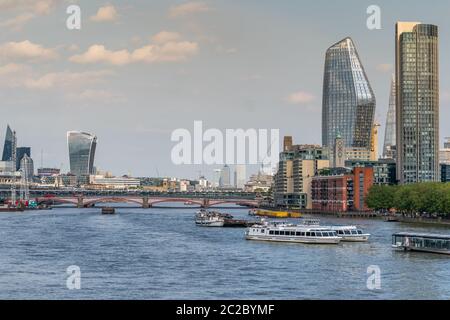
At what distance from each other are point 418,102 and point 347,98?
5142cm

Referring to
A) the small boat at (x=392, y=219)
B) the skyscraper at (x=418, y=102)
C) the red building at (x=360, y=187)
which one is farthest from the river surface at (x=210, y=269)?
the skyscraper at (x=418, y=102)

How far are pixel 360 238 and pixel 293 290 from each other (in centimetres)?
2397

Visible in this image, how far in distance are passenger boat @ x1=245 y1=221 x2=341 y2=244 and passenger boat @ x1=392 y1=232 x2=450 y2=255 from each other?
6765 mm

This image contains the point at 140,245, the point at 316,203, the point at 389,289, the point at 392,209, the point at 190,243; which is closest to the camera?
the point at 389,289

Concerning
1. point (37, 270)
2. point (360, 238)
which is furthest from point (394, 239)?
point (37, 270)

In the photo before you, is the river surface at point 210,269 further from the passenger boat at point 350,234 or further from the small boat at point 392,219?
the small boat at point 392,219

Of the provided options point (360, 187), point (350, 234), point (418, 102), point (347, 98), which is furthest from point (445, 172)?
point (350, 234)

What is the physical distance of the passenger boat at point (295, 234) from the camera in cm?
4503

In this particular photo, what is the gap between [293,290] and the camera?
23266mm

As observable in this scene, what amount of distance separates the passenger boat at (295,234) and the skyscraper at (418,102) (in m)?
76.3

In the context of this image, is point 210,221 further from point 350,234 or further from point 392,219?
point 350,234

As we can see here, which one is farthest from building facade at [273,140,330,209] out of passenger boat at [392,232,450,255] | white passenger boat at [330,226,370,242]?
passenger boat at [392,232,450,255]

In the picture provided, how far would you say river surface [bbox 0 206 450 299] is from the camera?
22.6 meters
